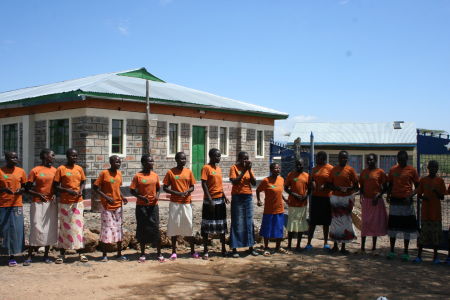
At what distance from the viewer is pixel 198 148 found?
1603 centimetres

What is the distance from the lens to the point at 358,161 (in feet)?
97.2

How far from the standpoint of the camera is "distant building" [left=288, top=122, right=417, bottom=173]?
2897 centimetres

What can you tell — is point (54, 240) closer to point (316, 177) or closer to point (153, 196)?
point (153, 196)

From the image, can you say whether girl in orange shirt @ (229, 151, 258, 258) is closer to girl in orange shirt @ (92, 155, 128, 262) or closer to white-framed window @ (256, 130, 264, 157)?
girl in orange shirt @ (92, 155, 128, 262)

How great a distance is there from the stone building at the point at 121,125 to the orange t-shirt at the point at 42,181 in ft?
20.3

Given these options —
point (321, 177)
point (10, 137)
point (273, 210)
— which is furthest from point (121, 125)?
point (321, 177)

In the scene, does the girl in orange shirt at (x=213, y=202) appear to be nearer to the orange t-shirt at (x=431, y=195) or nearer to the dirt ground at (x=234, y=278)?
the dirt ground at (x=234, y=278)

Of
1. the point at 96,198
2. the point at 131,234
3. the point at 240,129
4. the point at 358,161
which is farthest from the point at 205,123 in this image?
the point at 358,161

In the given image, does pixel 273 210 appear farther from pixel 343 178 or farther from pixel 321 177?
pixel 343 178

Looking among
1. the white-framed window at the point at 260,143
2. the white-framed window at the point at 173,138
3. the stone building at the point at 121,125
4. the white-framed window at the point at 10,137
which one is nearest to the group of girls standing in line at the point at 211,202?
the stone building at the point at 121,125

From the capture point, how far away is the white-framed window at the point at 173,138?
15.0 meters

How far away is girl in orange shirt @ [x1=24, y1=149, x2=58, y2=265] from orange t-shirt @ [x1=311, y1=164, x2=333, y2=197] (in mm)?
3985

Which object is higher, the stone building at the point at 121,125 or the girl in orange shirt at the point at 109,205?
the stone building at the point at 121,125

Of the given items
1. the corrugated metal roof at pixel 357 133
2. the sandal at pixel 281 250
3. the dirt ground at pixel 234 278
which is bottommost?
the dirt ground at pixel 234 278
